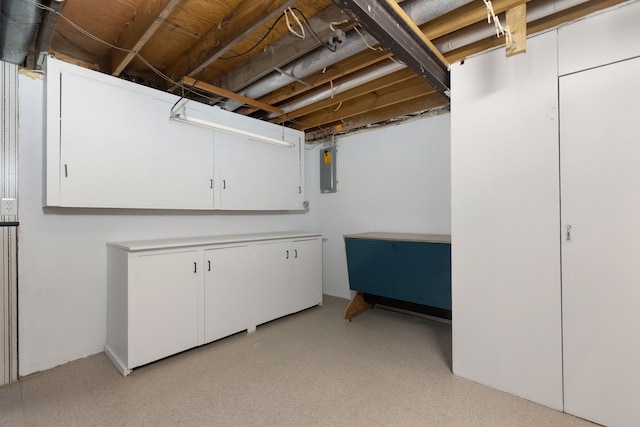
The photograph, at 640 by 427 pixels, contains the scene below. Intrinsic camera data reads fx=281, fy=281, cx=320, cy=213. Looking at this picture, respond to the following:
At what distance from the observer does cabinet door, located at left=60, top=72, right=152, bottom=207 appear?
204cm

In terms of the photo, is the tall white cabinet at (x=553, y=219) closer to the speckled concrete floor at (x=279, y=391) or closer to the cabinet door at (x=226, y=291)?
the speckled concrete floor at (x=279, y=391)

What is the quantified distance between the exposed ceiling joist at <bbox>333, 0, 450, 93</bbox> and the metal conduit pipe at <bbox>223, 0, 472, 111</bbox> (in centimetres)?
12

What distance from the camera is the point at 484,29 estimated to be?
6.04 feet

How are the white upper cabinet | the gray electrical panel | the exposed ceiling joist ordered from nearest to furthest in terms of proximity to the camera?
1. the exposed ceiling joist
2. the white upper cabinet
3. the gray electrical panel

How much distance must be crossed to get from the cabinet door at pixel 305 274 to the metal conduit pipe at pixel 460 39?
166cm

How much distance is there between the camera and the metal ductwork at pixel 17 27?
155cm

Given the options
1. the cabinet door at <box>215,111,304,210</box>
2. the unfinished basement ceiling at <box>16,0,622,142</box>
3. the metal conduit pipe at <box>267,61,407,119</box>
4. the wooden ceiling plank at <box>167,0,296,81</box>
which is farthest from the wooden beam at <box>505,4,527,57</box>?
the cabinet door at <box>215,111,304,210</box>

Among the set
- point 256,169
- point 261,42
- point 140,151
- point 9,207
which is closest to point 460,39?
point 261,42

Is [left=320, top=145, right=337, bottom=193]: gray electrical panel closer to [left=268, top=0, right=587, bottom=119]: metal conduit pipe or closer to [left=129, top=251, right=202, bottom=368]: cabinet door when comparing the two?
[left=268, top=0, right=587, bottom=119]: metal conduit pipe

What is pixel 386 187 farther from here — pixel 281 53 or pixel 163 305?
pixel 163 305

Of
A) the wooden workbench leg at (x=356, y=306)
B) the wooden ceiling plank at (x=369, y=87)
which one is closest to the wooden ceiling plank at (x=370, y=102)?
the wooden ceiling plank at (x=369, y=87)

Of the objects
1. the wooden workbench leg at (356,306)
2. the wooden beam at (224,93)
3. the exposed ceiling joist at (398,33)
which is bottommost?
the wooden workbench leg at (356,306)

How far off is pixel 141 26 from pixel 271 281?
2397 mm

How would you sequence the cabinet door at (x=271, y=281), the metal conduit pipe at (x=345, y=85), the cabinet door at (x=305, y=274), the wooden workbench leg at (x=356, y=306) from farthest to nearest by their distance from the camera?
the cabinet door at (x=305, y=274) → the wooden workbench leg at (x=356, y=306) → the cabinet door at (x=271, y=281) → the metal conduit pipe at (x=345, y=85)
